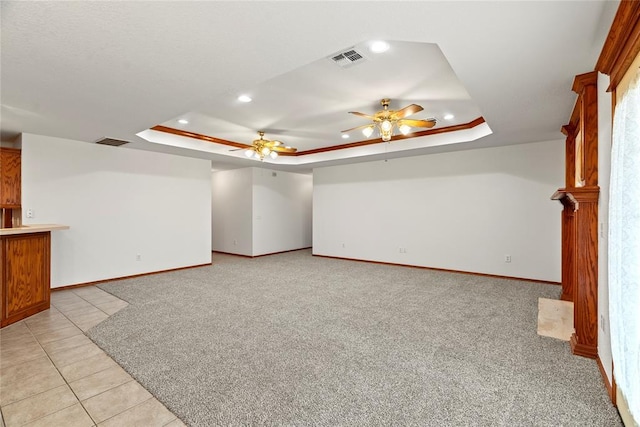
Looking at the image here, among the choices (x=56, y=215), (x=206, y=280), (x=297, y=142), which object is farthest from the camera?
(x=297, y=142)

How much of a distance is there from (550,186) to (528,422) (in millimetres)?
4607

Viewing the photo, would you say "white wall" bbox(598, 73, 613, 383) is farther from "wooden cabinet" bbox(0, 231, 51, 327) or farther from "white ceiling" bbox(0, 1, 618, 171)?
"wooden cabinet" bbox(0, 231, 51, 327)

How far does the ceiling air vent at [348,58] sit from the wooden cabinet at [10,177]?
5.22 metres

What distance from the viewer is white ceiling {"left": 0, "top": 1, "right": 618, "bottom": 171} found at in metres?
1.75

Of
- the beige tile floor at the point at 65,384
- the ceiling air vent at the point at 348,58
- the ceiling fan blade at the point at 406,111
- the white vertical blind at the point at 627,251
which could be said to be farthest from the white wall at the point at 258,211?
the white vertical blind at the point at 627,251

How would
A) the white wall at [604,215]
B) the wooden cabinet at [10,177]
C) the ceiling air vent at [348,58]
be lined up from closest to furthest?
1. the white wall at [604,215]
2. the ceiling air vent at [348,58]
3. the wooden cabinet at [10,177]

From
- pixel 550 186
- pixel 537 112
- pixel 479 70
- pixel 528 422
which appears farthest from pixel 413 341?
pixel 550 186

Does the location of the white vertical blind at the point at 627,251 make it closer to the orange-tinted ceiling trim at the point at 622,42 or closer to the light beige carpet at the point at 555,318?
the orange-tinted ceiling trim at the point at 622,42

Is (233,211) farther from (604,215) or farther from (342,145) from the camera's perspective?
(604,215)

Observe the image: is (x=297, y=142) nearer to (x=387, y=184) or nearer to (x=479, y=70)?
(x=387, y=184)

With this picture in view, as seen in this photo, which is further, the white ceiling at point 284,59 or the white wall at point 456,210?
the white wall at point 456,210

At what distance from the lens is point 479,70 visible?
97.0 inches

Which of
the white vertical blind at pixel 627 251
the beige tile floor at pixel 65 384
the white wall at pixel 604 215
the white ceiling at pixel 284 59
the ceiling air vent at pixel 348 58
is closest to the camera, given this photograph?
the white vertical blind at pixel 627 251

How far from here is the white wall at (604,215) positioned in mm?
2150
